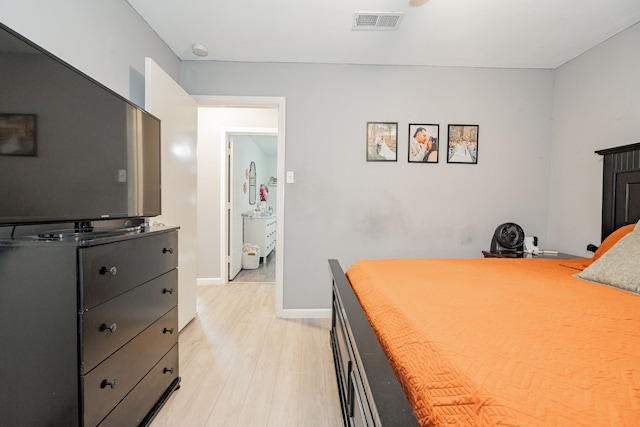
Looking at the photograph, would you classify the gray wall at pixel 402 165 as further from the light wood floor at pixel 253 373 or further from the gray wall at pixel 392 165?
the light wood floor at pixel 253 373

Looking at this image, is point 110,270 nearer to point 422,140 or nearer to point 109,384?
point 109,384

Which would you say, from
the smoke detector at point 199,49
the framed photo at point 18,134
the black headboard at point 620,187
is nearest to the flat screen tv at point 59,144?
the framed photo at point 18,134

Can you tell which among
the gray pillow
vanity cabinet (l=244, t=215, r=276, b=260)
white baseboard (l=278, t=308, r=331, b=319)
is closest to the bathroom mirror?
vanity cabinet (l=244, t=215, r=276, b=260)

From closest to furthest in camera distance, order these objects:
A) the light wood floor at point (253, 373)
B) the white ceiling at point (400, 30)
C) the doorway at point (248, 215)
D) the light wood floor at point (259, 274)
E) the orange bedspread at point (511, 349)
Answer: the orange bedspread at point (511, 349) < the light wood floor at point (253, 373) < the white ceiling at point (400, 30) < the doorway at point (248, 215) < the light wood floor at point (259, 274)

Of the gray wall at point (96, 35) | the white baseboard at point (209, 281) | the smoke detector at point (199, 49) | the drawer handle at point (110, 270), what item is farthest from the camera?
the white baseboard at point (209, 281)

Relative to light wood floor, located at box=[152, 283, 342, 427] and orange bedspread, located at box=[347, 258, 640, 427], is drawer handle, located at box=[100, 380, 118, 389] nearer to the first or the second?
light wood floor, located at box=[152, 283, 342, 427]

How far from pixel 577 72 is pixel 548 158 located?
760 mm

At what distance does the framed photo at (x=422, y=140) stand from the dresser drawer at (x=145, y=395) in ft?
8.30

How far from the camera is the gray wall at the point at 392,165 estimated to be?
2926 mm

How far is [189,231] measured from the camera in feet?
8.94

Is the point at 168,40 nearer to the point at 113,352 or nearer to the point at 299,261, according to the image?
the point at 299,261

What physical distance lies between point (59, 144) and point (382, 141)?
2.42 m

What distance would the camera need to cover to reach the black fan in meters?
2.71

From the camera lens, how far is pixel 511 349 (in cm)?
77
